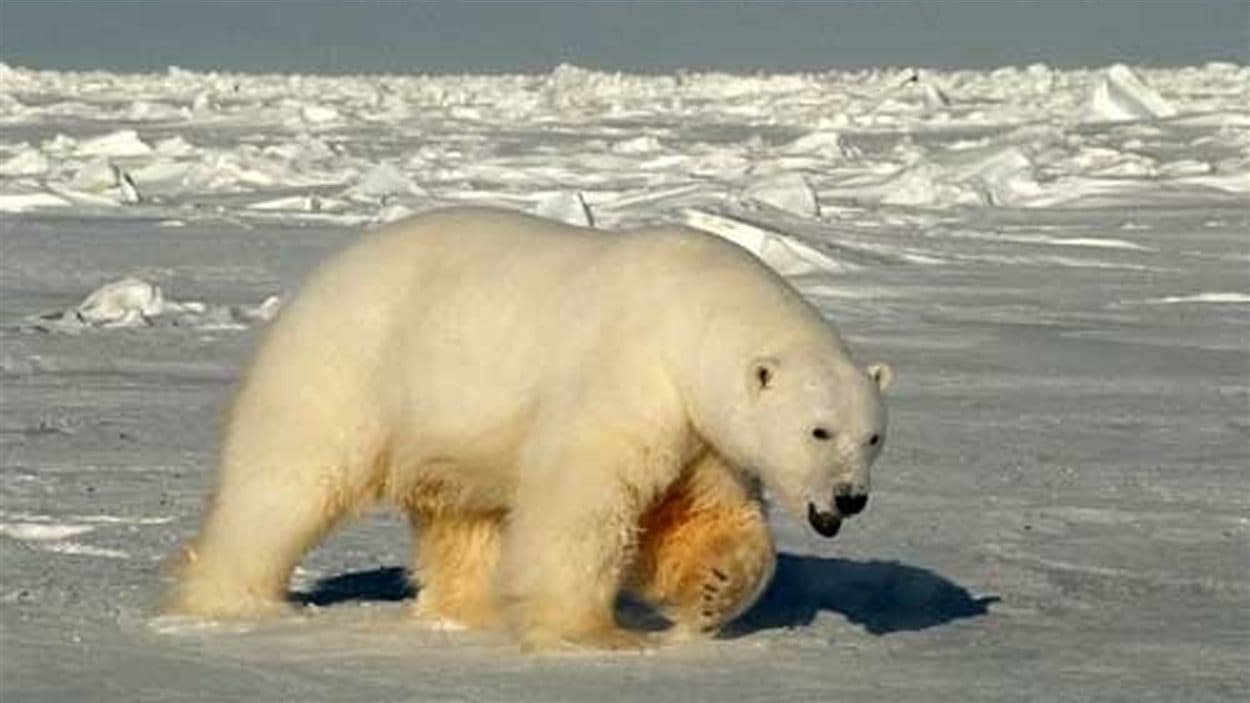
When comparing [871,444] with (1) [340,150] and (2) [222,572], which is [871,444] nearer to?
(2) [222,572]

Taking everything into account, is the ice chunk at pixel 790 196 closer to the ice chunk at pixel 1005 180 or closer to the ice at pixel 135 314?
the ice chunk at pixel 1005 180

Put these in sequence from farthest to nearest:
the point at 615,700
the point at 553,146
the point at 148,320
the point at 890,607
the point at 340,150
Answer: the point at 553,146 → the point at 340,150 → the point at 148,320 → the point at 890,607 → the point at 615,700

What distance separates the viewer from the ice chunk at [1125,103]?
3941cm

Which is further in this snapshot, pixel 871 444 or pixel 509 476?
pixel 509 476

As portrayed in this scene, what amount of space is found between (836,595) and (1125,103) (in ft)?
118

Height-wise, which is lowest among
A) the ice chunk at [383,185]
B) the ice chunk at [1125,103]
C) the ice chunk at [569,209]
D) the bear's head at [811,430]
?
the bear's head at [811,430]

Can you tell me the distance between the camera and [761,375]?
4.70 meters

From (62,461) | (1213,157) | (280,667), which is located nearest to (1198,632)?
(280,667)

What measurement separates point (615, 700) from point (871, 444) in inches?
26.0

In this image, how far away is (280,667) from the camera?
4637 mm

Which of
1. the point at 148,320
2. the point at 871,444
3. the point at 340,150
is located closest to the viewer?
the point at 871,444

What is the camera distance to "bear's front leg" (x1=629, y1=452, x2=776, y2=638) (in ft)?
16.0

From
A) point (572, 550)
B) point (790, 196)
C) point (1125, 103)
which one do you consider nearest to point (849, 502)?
point (572, 550)

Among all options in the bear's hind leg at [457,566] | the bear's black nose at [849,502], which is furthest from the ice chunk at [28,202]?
the bear's black nose at [849,502]
